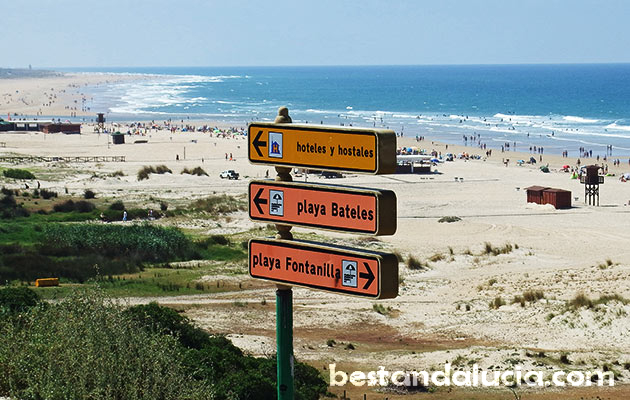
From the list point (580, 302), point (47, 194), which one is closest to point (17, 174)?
point (47, 194)

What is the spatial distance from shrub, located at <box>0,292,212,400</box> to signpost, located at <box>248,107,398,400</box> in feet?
10.8

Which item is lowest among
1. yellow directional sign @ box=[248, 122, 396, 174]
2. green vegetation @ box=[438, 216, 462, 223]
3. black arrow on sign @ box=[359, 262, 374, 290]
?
green vegetation @ box=[438, 216, 462, 223]

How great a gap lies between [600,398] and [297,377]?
5.55 metres

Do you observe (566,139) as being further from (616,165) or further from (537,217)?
(537,217)

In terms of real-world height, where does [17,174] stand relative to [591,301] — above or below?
above

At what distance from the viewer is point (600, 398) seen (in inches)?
685

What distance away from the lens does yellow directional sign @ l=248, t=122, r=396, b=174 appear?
22.7ft

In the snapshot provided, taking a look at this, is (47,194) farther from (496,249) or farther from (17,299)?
(17,299)

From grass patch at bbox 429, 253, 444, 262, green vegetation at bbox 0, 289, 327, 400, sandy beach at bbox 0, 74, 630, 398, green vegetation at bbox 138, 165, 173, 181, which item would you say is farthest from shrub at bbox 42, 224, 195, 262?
green vegetation at bbox 138, 165, 173, 181

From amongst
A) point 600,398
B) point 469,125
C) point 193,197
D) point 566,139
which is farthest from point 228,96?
point 600,398

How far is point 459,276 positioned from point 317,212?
82.3 feet

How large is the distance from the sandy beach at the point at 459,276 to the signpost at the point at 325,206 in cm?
1248

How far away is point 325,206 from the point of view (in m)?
7.29

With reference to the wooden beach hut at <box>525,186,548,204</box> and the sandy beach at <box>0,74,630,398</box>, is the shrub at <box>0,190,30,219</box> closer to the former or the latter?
the sandy beach at <box>0,74,630,398</box>
